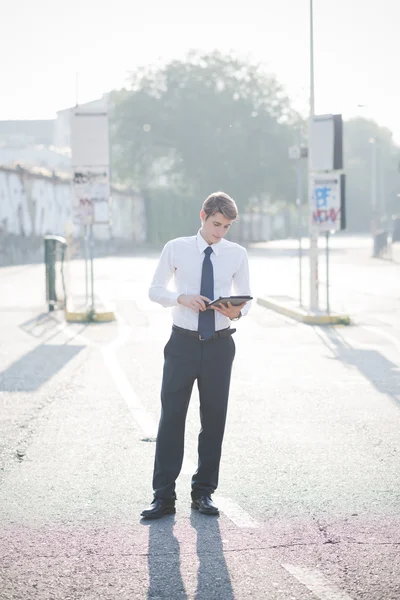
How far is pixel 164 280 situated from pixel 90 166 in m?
12.4

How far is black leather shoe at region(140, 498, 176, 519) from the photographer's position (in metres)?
5.63

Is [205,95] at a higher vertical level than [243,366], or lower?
higher

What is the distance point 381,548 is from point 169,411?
4.72 ft

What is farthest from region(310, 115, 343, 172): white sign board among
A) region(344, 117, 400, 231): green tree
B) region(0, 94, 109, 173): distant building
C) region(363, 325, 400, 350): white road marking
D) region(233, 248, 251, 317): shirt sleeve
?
region(344, 117, 400, 231): green tree

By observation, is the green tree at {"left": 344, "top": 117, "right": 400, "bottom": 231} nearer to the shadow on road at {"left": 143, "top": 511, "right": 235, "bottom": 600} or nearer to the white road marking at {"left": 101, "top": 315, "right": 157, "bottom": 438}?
the white road marking at {"left": 101, "top": 315, "right": 157, "bottom": 438}

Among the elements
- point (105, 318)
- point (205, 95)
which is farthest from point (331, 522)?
point (205, 95)

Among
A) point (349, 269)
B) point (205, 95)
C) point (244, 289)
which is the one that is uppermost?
point (205, 95)

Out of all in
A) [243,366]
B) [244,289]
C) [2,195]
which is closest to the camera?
[244,289]

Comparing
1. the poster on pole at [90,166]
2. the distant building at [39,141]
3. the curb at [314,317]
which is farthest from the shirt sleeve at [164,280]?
the distant building at [39,141]

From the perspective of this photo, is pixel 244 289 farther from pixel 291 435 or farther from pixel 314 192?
pixel 314 192

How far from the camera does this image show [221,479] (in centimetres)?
657

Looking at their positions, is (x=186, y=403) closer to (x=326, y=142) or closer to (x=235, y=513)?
(x=235, y=513)

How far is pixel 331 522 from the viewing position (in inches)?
218

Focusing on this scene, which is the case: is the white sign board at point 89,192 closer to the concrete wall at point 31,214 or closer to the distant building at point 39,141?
the concrete wall at point 31,214
